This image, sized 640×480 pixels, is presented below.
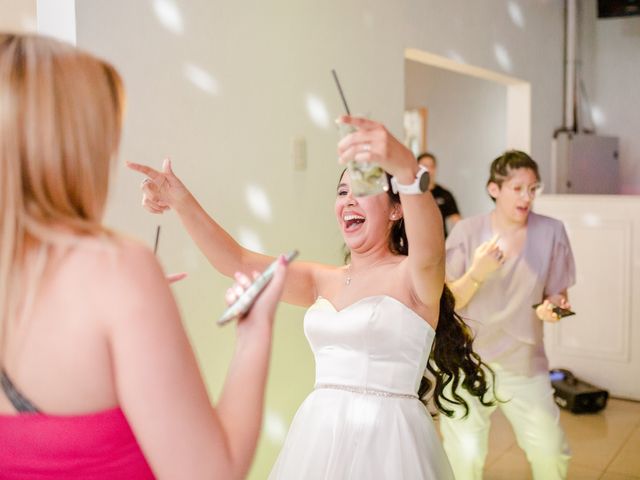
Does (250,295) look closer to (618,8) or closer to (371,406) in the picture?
(371,406)

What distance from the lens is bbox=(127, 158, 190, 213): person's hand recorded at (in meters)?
1.73

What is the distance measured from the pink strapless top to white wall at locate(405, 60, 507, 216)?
5727 millimetres

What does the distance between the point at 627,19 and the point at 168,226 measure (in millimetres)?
4718

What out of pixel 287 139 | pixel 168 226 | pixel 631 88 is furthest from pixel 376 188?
pixel 631 88

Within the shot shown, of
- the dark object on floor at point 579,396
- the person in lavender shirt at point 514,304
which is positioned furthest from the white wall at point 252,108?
the dark object on floor at point 579,396

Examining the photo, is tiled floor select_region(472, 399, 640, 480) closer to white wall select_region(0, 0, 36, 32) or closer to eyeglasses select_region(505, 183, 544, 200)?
eyeglasses select_region(505, 183, 544, 200)

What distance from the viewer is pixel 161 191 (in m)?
1.75

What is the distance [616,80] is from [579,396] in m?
2.76

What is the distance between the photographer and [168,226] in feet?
7.70

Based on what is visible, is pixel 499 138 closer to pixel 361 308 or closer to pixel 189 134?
pixel 189 134

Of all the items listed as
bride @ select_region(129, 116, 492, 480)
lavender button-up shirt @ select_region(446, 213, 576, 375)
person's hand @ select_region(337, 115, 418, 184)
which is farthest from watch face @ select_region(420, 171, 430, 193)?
lavender button-up shirt @ select_region(446, 213, 576, 375)

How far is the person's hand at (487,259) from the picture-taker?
265 centimetres

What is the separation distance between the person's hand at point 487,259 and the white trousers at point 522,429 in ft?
1.41

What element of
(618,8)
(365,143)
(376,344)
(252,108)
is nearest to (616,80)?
(618,8)
